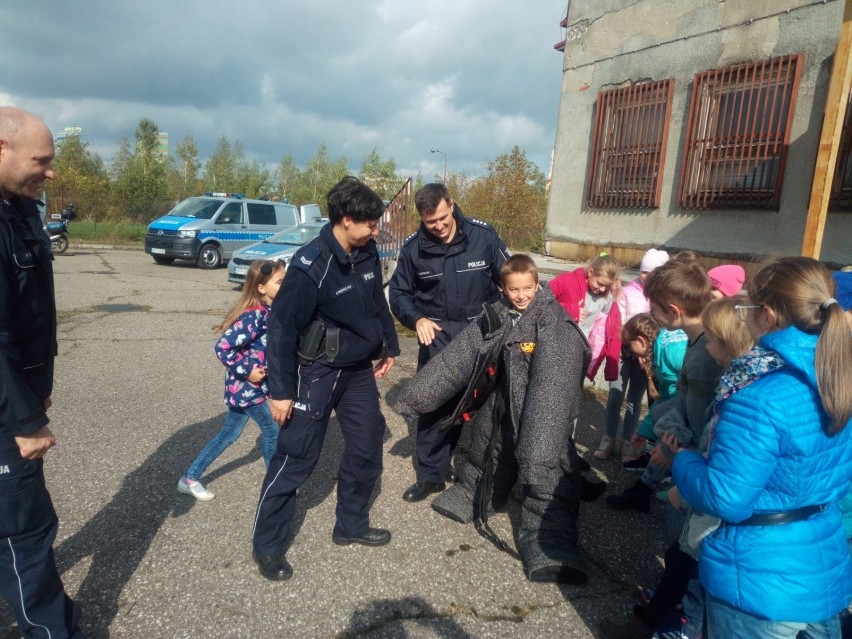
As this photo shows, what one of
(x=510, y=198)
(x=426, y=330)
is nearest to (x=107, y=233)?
(x=510, y=198)

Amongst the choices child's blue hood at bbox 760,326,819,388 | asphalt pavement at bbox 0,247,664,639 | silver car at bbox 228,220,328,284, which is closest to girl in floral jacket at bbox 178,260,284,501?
asphalt pavement at bbox 0,247,664,639

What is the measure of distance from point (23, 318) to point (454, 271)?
2.32 m

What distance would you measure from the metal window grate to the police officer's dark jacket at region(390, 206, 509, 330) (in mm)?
6733

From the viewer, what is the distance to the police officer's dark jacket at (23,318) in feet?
6.23

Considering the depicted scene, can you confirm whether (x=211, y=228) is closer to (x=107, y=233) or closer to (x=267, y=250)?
(x=267, y=250)

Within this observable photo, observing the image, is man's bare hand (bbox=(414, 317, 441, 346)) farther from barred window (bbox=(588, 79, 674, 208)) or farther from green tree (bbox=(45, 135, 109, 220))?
green tree (bbox=(45, 135, 109, 220))

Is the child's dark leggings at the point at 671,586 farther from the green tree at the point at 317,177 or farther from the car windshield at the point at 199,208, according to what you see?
the green tree at the point at 317,177

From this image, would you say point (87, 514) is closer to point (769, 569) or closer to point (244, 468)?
point (244, 468)

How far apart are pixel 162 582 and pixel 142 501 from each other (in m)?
0.88

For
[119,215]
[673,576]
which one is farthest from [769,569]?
[119,215]

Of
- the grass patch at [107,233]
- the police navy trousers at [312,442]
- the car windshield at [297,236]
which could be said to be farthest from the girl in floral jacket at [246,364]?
the grass patch at [107,233]

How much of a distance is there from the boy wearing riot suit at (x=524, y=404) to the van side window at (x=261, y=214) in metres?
15.7

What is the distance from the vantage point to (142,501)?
3516 mm

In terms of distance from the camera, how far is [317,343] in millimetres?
2838
